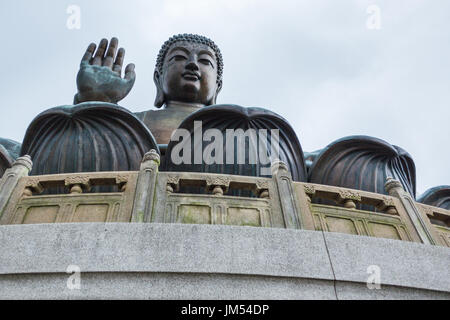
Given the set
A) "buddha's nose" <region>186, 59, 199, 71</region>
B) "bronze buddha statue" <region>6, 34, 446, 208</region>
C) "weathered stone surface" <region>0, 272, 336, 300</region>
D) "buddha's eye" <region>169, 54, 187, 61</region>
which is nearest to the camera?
"weathered stone surface" <region>0, 272, 336, 300</region>

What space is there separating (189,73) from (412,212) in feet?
23.1

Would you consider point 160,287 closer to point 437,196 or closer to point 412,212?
point 412,212

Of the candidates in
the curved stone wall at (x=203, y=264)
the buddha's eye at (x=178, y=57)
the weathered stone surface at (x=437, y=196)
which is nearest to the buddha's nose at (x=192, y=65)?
the buddha's eye at (x=178, y=57)

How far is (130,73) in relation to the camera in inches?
415

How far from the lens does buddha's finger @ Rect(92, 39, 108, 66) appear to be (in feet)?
33.4

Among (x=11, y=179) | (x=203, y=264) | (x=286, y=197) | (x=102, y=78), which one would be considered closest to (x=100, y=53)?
(x=102, y=78)

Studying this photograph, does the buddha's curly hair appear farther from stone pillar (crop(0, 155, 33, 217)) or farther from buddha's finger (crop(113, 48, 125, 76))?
stone pillar (crop(0, 155, 33, 217))

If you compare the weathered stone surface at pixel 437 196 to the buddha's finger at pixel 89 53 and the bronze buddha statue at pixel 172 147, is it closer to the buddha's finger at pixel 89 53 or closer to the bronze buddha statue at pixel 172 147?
the bronze buddha statue at pixel 172 147

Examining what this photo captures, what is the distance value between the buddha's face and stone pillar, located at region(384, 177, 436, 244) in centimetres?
638

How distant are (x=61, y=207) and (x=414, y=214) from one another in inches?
141

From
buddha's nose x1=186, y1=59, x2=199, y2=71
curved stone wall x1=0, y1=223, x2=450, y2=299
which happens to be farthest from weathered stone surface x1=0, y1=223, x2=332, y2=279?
buddha's nose x1=186, y1=59, x2=199, y2=71

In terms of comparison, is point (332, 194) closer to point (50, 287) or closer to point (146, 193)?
point (146, 193)
